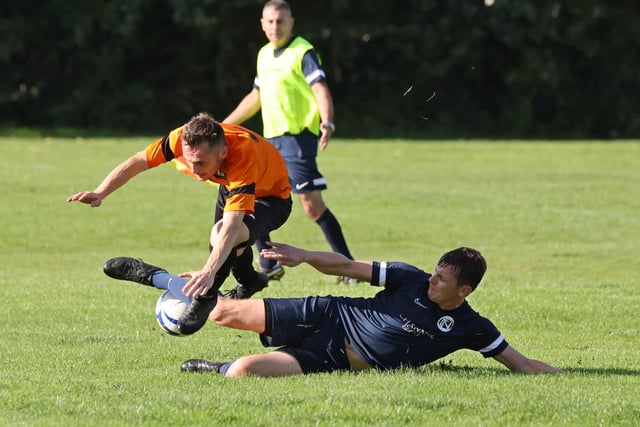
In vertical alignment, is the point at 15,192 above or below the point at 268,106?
below

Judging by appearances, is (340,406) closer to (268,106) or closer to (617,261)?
A: (268,106)

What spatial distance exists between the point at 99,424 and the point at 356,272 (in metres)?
2.03

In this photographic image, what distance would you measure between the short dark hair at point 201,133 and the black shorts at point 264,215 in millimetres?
1104

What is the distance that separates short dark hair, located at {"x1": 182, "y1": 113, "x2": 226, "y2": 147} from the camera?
22.5 feet

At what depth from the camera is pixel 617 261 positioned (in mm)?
13266

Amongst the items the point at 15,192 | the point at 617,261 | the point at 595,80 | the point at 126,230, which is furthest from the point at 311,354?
the point at 595,80

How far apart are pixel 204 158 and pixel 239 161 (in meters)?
0.49

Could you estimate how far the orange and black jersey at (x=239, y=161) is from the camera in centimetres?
724

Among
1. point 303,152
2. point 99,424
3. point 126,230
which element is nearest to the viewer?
point 99,424

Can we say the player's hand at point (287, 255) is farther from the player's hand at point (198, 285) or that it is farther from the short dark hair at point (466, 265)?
the short dark hair at point (466, 265)

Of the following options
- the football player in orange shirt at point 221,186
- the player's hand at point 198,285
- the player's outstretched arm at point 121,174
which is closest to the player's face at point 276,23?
the football player in orange shirt at point 221,186

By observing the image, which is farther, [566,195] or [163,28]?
[163,28]

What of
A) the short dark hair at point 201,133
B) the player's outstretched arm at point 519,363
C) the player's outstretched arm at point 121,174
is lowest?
the player's outstretched arm at point 519,363

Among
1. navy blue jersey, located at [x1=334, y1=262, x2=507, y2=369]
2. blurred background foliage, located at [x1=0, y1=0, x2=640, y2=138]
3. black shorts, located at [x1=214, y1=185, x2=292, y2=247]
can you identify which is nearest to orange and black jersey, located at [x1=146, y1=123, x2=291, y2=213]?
black shorts, located at [x1=214, y1=185, x2=292, y2=247]
